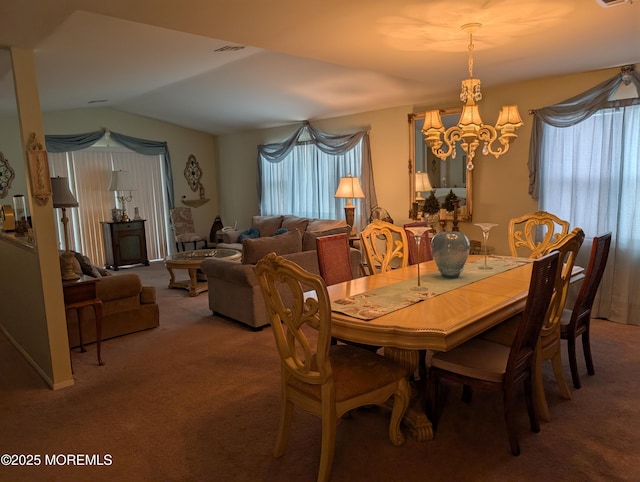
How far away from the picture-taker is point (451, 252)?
289 cm

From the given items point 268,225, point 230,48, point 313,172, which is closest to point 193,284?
point 268,225

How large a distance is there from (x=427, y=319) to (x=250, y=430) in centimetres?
125

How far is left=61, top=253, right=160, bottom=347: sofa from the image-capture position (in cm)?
404

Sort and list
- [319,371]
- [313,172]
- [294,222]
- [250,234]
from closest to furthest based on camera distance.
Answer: [319,371] < [294,222] < [313,172] < [250,234]

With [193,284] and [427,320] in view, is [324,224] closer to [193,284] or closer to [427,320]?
[193,284]

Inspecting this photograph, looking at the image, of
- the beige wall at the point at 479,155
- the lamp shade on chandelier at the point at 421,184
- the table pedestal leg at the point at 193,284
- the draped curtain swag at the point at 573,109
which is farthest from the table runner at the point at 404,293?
the table pedestal leg at the point at 193,284

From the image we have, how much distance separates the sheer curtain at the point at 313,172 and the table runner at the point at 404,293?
3379mm

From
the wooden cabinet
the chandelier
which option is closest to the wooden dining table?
the chandelier

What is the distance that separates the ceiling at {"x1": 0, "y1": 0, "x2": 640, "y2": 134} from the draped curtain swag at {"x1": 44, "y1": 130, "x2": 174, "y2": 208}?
0.64 meters

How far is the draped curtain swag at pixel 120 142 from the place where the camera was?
7188 millimetres

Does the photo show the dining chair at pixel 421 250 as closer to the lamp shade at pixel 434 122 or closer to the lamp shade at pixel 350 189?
the lamp shade at pixel 434 122

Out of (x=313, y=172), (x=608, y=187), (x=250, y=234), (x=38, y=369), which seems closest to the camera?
(x=38, y=369)

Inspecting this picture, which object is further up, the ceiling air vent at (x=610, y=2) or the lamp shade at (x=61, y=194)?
the ceiling air vent at (x=610, y=2)

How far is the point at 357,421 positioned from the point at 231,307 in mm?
2264
